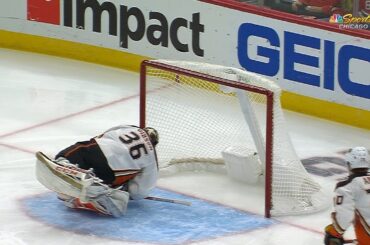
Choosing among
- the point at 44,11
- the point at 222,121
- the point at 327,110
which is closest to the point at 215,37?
the point at 327,110

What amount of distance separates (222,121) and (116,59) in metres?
2.34

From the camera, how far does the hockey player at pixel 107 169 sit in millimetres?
6512

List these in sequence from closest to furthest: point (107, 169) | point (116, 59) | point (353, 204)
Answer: point (353, 204) < point (107, 169) < point (116, 59)

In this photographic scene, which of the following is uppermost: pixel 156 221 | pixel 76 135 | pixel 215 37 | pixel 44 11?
pixel 215 37

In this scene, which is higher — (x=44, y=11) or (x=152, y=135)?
(x=152, y=135)

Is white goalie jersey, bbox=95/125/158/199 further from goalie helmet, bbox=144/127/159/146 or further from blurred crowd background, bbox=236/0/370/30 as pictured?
blurred crowd background, bbox=236/0/370/30

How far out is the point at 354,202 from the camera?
18.5 ft

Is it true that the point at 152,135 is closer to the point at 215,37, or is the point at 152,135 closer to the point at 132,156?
the point at 132,156

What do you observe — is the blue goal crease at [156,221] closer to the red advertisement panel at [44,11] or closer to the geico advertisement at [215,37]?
the geico advertisement at [215,37]

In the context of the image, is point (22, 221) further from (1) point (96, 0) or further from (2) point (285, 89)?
(1) point (96, 0)

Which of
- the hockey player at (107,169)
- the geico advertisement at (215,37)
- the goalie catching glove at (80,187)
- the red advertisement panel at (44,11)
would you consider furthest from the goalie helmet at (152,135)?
the red advertisement panel at (44,11)

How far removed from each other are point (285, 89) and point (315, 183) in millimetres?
1651

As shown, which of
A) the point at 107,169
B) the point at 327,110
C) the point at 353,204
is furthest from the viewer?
the point at 327,110

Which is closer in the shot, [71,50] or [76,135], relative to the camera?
[76,135]
